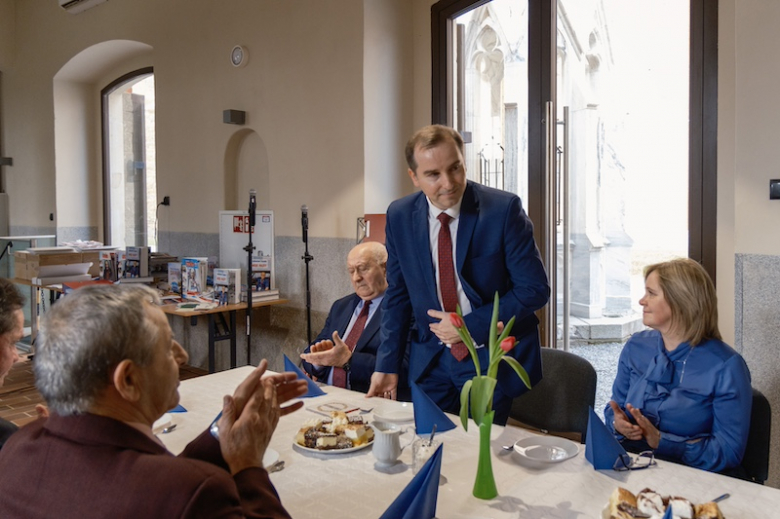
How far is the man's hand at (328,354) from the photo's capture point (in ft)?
8.97

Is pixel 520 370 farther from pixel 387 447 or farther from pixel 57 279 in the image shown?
pixel 57 279

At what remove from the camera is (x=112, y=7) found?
7047mm

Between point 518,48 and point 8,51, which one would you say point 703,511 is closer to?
point 518,48

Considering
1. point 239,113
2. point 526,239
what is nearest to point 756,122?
point 526,239

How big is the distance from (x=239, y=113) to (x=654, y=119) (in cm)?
343

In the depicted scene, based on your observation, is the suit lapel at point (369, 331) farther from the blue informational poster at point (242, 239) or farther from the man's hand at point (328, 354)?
the blue informational poster at point (242, 239)

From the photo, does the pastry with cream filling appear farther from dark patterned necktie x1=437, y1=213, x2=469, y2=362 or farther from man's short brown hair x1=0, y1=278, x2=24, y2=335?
man's short brown hair x1=0, y1=278, x2=24, y2=335

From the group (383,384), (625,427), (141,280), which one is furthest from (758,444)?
(141,280)

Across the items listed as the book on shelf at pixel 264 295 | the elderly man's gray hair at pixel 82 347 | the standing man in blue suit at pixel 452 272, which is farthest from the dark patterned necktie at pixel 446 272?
the book on shelf at pixel 264 295

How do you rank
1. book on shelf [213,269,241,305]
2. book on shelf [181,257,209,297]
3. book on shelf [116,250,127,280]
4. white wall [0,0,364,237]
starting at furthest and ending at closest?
book on shelf [116,250,127,280], book on shelf [181,257,209,297], book on shelf [213,269,241,305], white wall [0,0,364,237]

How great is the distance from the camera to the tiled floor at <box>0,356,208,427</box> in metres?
4.64

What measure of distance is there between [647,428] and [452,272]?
0.81 m

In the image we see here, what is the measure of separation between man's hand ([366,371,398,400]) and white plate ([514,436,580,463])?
66cm

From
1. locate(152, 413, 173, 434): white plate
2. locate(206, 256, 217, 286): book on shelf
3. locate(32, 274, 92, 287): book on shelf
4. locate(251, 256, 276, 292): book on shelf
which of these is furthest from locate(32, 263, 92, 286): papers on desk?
locate(152, 413, 173, 434): white plate
